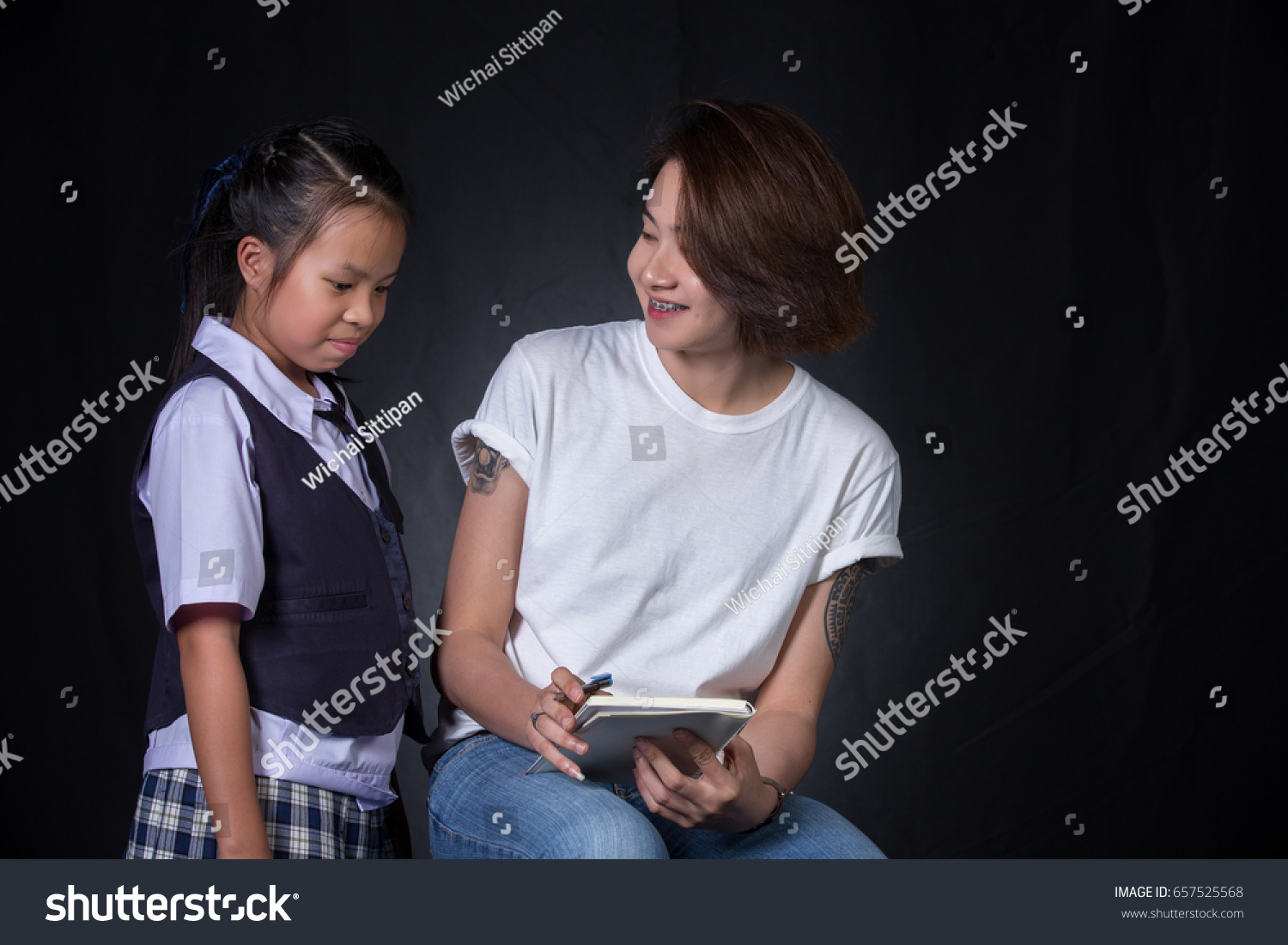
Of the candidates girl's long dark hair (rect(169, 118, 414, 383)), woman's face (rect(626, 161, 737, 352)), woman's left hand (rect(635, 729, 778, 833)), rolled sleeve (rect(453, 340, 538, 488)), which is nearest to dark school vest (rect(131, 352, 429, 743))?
girl's long dark hair (rect(169, 118, 414, 383))

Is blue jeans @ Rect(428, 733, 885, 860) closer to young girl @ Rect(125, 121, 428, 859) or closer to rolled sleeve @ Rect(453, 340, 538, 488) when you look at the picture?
young girl @ Rect(125, 121, 428, 859)

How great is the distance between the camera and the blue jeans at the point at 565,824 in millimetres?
1319

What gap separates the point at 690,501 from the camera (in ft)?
5.38

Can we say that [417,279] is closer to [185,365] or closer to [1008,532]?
[185,365]

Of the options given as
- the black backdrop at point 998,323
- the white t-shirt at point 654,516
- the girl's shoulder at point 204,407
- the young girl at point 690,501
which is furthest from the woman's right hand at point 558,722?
the black backdrop at point 998,323

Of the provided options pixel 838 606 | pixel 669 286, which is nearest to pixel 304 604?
pixel 669 286

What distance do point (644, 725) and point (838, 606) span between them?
551mm

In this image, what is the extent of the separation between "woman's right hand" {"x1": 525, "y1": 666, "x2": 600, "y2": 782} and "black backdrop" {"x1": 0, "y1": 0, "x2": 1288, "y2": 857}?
1.09 meters

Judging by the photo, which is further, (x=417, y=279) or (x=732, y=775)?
(x=417, y=279)

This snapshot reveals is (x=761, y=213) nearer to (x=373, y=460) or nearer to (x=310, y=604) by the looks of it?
(x=373, y=460)

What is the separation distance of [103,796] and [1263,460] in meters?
2.44

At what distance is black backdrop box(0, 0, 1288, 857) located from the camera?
7.76 ft

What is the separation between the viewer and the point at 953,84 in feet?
8.06

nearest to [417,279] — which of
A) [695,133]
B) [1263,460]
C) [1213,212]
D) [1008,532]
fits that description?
[695,133]
